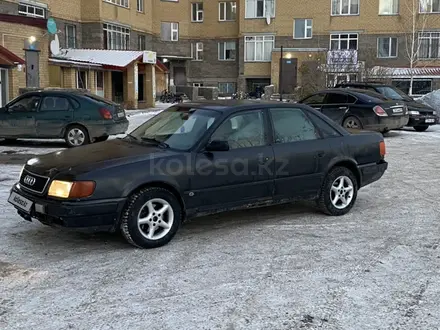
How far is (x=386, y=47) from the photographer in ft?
134

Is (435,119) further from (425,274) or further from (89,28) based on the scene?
(89,28)

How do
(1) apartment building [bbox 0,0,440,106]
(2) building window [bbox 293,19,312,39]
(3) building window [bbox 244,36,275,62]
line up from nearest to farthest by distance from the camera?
(1) apartment building [bbox 0,0,440,106] → (2) building window [bbox 293,19,312,39] → (3) building window [bbox 244,36,275,62]

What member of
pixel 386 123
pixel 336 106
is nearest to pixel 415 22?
pixel 336 106

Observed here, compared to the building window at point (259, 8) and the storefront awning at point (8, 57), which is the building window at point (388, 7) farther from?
the storefront awning at point (8, 57)

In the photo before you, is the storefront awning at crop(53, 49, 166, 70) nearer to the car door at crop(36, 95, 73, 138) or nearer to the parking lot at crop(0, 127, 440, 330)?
the car door at crop(36, 95, 73, 138)

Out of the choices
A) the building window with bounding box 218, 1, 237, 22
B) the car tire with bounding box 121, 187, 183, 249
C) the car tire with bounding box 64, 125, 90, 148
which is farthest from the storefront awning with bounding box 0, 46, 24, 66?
the building window with bounding box 218, 1, 237, 22

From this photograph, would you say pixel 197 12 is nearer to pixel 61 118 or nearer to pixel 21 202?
pixel 61 118

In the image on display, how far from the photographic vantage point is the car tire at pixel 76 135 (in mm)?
13570

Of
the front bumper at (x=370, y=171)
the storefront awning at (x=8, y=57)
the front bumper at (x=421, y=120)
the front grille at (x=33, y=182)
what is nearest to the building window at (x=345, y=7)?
the front bumper at (x=421, y=120)

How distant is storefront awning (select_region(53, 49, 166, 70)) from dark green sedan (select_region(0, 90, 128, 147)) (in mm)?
14184

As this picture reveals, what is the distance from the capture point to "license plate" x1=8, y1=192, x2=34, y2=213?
550 centimetres

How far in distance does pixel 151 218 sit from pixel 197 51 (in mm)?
42023

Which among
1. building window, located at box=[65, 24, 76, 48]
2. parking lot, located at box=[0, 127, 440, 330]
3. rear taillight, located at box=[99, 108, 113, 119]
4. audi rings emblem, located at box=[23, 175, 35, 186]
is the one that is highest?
building window, located at box=[65, 24, 76, 48]

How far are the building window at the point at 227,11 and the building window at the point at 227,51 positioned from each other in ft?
6.68
